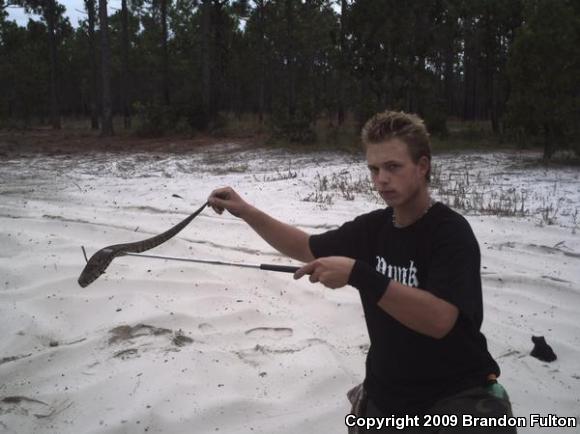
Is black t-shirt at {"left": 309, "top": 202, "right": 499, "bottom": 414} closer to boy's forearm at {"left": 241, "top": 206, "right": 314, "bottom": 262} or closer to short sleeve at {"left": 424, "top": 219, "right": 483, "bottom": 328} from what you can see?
short sleeve at {"left": 424, "top": 219, "right": 483, "bottom": 328}

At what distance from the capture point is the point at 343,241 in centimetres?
224

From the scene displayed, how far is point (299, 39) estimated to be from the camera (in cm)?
3080

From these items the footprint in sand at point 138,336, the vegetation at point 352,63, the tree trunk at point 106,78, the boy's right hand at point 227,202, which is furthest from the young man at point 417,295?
the tree trunk at point 106,78

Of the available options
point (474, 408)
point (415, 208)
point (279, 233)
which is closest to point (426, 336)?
point (474, 408)

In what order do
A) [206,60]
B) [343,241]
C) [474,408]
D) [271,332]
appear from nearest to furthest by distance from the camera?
[474,408] < [343,241] < [271,332] < [206,60]

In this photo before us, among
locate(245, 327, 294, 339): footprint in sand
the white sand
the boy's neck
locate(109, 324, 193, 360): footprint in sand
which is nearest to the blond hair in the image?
the boy's neck

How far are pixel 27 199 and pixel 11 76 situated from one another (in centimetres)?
2944

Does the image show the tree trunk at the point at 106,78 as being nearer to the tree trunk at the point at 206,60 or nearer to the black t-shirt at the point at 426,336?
the tree trunk at the point at 206,60

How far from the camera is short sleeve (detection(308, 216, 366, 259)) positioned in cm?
219

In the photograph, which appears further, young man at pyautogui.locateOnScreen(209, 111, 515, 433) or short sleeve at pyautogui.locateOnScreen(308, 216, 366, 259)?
short sleeve at pyautogui.locateOnScreen(308, 216, 366, 259)

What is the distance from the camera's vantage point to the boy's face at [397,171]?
1.86 metres

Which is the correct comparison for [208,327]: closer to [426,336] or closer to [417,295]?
[426,336]

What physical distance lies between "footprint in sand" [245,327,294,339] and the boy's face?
170cm

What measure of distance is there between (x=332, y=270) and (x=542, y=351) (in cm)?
206
